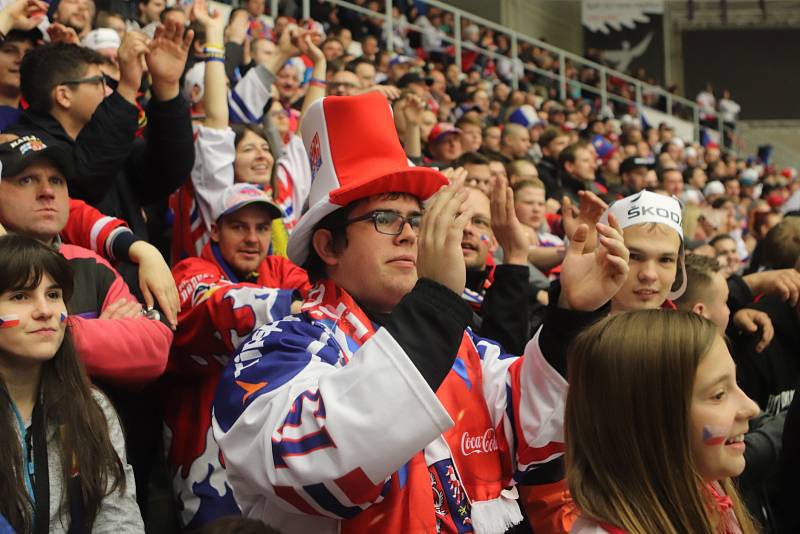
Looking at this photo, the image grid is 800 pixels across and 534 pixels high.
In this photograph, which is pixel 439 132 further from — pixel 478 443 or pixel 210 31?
pixel 478 443

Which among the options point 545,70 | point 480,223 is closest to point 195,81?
point 480,223

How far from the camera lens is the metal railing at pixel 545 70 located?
14828 mm

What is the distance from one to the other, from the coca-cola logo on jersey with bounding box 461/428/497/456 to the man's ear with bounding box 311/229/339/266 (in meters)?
0.57

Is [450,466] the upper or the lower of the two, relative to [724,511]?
upper

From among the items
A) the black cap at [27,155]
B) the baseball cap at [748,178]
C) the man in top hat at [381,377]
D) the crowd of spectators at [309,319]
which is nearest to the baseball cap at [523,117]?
the baseball cap at [748,178]

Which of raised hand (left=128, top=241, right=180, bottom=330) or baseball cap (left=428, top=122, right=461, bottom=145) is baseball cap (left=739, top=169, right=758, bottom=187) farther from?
raised hand (left=128, top=241, right=180, bottom=330)

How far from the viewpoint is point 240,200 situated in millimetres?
4094

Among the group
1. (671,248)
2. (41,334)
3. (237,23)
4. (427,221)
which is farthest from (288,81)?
(427,221)

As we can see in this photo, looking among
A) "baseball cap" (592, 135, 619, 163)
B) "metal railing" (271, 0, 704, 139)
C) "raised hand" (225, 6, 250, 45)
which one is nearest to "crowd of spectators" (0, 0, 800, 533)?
"raised hand" (225, 6, 250, 45)

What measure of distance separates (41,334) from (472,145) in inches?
229

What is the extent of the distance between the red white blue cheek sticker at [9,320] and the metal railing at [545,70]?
10.0 meters

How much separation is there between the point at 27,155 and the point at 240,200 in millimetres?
929

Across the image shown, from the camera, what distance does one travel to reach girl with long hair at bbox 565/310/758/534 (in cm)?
209

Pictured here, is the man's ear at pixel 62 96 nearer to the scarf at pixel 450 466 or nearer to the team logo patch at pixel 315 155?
the team logo patch at pixel 315 155
